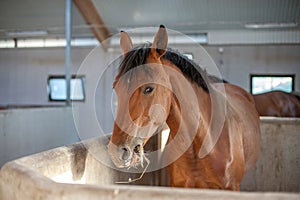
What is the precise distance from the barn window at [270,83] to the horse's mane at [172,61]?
23.2 ft

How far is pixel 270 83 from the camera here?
8312mm

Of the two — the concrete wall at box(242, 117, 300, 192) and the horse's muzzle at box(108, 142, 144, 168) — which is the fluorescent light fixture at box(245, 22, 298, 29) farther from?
the horse's muzzle at box(108, 142, 144, 168)

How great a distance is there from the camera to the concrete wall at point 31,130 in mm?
3527

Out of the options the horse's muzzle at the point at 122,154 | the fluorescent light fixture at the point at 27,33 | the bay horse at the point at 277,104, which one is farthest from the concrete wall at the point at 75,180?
the fluorescent light fixture at the point at 27,33

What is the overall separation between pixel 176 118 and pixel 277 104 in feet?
9.64

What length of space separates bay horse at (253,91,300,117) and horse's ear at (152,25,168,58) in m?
2.73

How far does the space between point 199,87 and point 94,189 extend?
992mm

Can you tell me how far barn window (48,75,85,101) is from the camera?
9297 mm

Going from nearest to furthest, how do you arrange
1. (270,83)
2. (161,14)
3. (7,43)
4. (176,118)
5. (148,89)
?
(148,89) < (176,118) < (161,14) < (270,83) < (7,43)

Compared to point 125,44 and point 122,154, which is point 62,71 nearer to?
point 125,44

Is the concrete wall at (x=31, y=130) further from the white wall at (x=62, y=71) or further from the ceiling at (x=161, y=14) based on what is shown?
the ceiling at (x=161, y=14)

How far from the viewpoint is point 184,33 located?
8469mm

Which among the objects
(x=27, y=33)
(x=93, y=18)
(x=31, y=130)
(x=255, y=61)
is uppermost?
(x=93, y=18)

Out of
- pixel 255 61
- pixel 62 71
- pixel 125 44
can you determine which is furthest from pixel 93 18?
pixel 125 44
